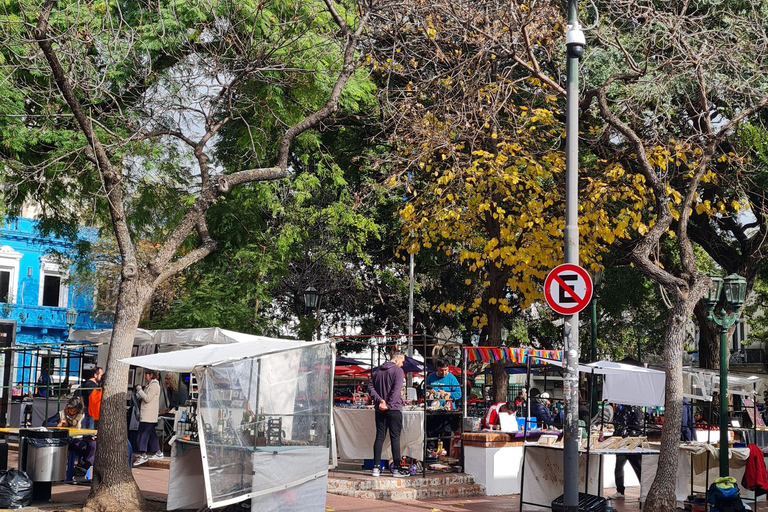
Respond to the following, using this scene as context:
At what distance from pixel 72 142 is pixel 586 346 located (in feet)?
94.5

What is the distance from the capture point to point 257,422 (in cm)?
947

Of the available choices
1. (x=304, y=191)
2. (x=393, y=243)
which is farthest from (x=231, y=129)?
(x=393, y=243)

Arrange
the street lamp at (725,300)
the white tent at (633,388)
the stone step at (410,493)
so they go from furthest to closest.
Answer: the white tent at (633,388) → the street lamp at (725,300) → the stone step at (410,493)

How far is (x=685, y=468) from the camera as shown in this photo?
13.9 meters

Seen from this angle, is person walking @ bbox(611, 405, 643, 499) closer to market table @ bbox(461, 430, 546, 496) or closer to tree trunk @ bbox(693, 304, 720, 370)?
market table @ bbox(461, 430, 546, 496)

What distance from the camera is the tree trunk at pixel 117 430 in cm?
1041

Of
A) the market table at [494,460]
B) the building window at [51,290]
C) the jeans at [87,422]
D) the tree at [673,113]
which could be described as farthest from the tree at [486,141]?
the building window at [51,290]

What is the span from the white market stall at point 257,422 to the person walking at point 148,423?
18.4 ft

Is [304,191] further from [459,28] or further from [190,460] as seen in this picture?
[190,460]

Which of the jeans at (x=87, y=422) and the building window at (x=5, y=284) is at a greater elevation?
the building window at (x=5, y=284)

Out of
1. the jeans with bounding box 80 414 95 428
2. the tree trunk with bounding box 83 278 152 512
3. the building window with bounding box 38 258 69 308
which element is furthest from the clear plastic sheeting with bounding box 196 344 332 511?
the building window with bounding box 38 258 69 308

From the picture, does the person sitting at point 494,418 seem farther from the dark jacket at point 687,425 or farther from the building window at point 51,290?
the building window at point 51,290

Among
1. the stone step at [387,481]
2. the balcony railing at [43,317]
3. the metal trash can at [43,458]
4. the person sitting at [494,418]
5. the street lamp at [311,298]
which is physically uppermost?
the balcony railing at [43,317]

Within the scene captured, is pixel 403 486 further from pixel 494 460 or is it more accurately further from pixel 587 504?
pixel 587 504
